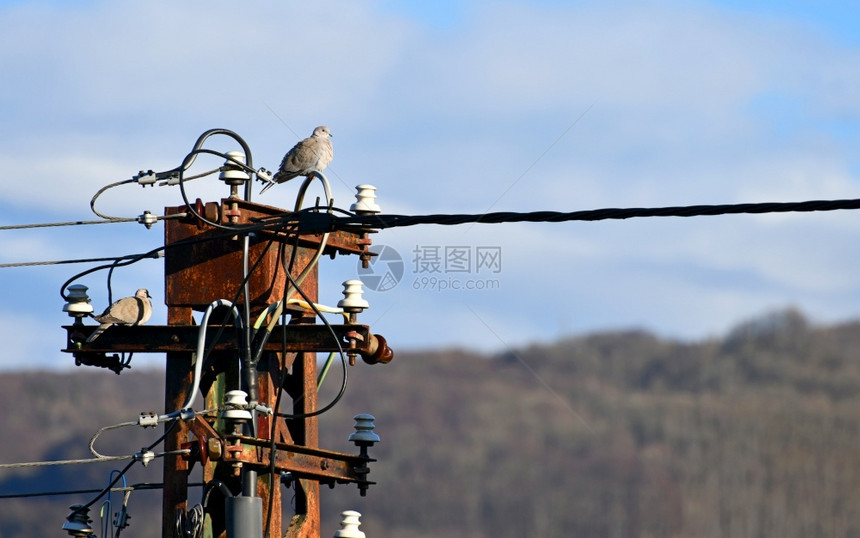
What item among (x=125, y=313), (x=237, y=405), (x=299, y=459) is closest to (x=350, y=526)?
(x=299, y=459)

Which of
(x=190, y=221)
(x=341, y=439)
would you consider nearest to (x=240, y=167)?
(x=190, y=221)

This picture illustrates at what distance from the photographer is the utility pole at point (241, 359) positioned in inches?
456

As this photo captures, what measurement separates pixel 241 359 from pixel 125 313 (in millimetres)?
1252

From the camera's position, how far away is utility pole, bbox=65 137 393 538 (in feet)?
38.0

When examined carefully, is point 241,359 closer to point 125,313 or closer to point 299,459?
point 299,459

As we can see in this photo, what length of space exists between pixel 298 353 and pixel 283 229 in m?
1.28

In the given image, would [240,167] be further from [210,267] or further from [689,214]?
[689,214]

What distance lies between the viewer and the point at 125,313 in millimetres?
12188

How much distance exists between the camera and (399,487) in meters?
151

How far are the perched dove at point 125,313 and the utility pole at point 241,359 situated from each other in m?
0.09

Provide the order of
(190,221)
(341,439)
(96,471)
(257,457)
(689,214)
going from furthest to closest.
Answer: (341,439) → (96,471) → (190,221) → (257,457) → (689,214)

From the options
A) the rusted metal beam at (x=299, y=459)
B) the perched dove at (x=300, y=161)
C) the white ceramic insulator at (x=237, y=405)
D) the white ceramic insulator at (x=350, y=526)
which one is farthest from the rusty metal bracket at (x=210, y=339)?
the perched dove at (x=300, y=161)

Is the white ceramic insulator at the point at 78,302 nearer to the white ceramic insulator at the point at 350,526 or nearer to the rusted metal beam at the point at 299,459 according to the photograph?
the rusted metal beam at the point at 299,459

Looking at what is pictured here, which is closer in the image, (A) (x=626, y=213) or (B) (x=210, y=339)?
(A) (x=626, y=213)
